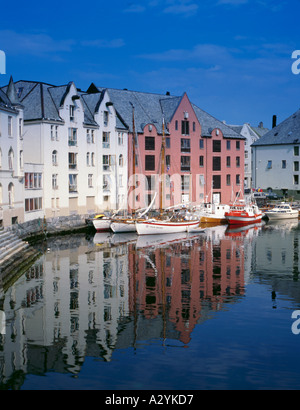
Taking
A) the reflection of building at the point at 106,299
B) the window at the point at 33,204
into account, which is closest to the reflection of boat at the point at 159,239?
the reflection of building at the point at 106,299

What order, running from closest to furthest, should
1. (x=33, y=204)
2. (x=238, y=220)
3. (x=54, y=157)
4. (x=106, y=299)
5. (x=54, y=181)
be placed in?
1. (x=106, y=299)
2. (x=33, y=204)
3. (x=54, y=181)
4. (x=54, y=157)
5. (x=238, y=220)

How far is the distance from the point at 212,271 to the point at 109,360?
68.3ft

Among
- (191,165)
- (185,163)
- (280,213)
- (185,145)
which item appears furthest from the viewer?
(191,165)

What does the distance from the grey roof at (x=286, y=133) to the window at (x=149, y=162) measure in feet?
120

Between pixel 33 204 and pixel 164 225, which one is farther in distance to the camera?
pixel 164 225

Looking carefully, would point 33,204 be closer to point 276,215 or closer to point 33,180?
point 33,180

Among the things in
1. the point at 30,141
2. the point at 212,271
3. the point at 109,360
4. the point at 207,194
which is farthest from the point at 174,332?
the point at 207,194

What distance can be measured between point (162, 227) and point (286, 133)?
54627mm

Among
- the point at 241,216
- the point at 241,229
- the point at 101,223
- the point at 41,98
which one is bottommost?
the point at 241,229

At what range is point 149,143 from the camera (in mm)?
81375

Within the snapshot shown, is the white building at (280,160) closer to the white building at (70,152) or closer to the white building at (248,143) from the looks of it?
the white building at (248,143)

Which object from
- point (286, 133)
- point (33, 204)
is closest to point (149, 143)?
point (33, 204)
